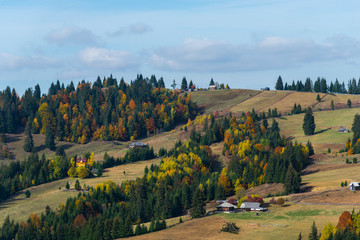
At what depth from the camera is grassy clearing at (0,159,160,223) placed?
157500 mm

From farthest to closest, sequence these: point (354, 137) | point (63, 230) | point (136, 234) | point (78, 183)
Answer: point (354, 137) → point (78, 183) → point (63, 230) → point (136, 234)

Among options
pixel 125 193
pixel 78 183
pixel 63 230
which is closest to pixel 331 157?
pixel 125 193

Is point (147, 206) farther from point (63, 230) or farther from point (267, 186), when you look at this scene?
point (267, 186)

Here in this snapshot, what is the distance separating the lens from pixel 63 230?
12519cm

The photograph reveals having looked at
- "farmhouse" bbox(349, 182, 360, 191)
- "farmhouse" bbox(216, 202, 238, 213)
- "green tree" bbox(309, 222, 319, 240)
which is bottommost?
"green tree" bbox(309, 222, 319, 240)

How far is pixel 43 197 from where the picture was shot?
17225 cm

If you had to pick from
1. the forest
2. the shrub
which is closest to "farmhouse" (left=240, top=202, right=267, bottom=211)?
the shrub

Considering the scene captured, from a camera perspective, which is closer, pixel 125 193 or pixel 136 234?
pixel 136 234

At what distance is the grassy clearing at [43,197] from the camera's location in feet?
517

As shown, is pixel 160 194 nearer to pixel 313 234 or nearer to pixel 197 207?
pixel 197 207

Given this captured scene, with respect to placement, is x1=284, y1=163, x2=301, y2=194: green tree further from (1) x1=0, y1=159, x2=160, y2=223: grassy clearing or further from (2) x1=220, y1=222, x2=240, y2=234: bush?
(1) x1=0, y1=159, x2=160, y2=223: grassy clearing

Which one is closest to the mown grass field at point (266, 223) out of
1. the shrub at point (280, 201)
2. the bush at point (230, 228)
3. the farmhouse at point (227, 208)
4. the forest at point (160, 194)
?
the bush at point (230, 228)

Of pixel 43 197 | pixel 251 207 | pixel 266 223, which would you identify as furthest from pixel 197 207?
pixel 43 197

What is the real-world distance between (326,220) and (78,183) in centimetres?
9245
